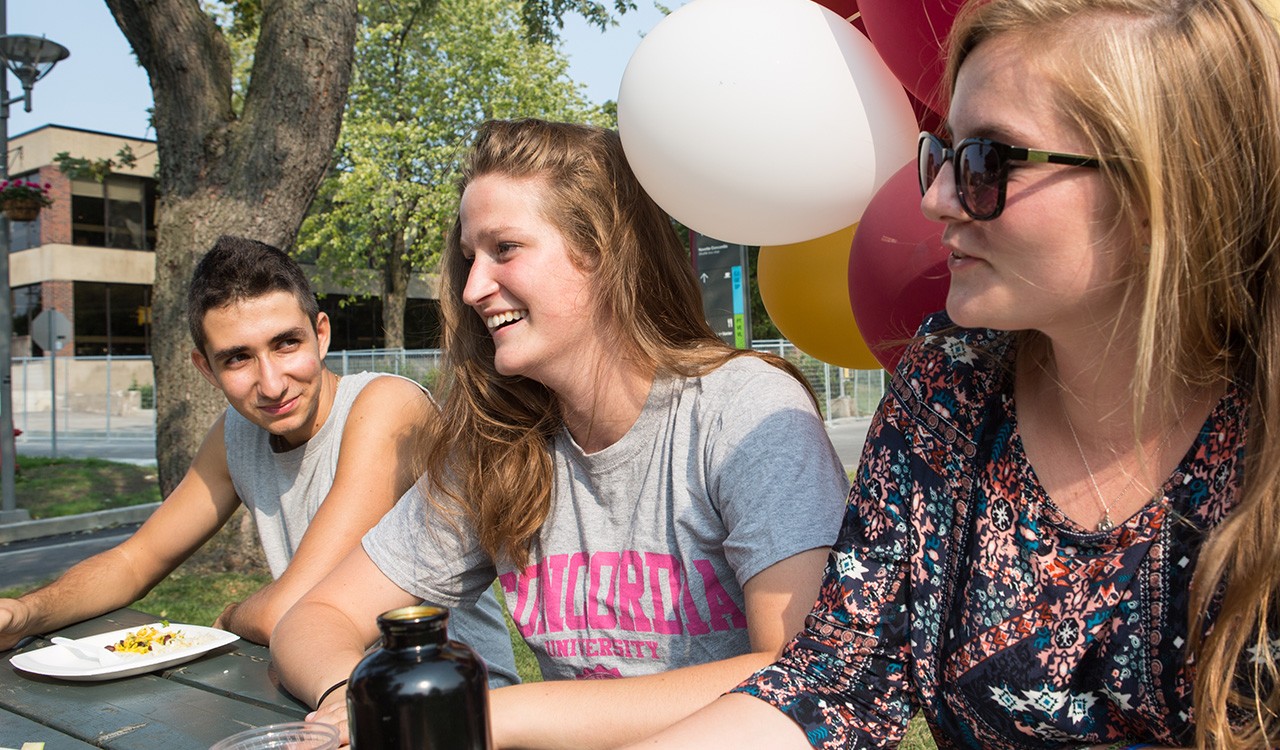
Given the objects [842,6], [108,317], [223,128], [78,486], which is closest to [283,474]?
[842,6]

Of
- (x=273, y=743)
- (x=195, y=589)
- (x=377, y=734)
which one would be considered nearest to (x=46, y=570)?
(x=195, y=589)

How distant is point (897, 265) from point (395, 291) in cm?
2185

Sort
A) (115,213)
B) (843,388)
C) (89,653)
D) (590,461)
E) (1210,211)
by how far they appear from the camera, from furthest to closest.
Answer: (115,213) < (843,388) < (89,653) < (590,461) < (1210,211)

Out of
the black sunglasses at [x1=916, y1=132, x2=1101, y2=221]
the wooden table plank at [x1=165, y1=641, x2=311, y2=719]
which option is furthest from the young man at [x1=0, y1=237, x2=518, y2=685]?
the black sunglasses at [x1=916, y1=132, x2=1101, y2=221]

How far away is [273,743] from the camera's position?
131 cm

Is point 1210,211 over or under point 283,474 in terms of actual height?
over

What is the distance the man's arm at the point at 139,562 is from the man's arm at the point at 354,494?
0.35m

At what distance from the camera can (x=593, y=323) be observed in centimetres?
199

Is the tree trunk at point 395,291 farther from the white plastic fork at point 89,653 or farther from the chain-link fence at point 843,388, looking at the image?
the white plastic fork at point 89,653

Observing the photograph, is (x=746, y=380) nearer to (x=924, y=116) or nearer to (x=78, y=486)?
(x=924, y=116)

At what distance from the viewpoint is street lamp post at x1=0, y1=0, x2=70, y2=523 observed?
30.2ft

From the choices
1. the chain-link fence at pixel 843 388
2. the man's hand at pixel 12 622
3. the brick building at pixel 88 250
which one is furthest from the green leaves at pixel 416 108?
the man's hand at pixel 12 622

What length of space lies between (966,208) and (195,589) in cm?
569

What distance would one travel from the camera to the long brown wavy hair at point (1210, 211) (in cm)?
112
